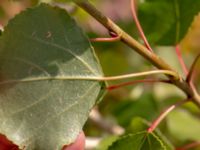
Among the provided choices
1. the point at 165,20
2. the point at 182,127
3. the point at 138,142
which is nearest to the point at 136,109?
the point at 182,127

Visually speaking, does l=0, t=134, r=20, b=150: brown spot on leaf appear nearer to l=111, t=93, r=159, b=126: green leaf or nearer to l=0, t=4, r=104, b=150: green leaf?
l=0, t=4, r=104, b=150: green leaf

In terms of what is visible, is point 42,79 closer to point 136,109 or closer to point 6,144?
point 6,144

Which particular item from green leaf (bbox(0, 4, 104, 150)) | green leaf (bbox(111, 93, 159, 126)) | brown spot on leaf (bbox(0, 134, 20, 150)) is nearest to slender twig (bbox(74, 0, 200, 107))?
green leaf (bbox(0, 4, 104, 150))

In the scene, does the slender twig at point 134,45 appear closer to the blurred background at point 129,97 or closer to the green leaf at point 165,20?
the green leaf at point 165,20

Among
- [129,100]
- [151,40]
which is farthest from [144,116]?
[151,40]

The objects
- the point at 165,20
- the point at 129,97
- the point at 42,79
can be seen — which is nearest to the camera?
the point at 42,79
